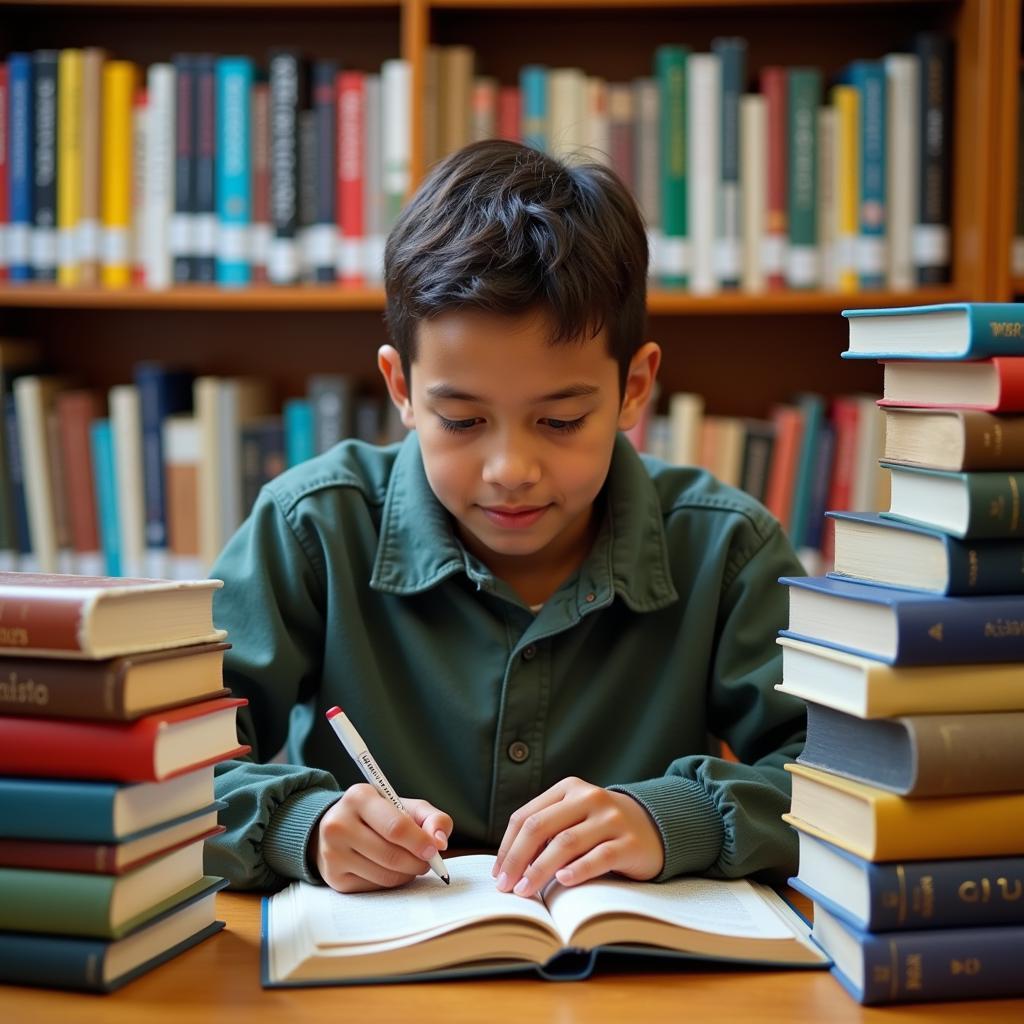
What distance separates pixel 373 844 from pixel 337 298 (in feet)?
4.55

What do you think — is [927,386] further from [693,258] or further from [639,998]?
[693,258]

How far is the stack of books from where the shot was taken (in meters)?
0.78

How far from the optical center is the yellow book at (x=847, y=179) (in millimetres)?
2195

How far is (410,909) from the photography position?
0.88 m

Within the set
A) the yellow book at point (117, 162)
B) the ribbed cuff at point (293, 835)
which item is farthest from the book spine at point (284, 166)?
the ribbed cuff at point (293, 835)

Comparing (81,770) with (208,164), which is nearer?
(81,770)

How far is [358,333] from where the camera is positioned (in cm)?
253

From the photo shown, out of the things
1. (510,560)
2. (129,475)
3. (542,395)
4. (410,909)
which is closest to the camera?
(410,909)

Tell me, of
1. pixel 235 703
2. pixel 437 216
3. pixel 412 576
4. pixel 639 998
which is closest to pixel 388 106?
pixel 437 216

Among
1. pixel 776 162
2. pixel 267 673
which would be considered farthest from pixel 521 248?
pixel 776 162

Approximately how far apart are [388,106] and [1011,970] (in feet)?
5.79

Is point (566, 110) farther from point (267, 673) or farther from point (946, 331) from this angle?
point (946, 331)

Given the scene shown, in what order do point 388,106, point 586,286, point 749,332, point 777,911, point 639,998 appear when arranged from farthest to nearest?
point 749,332
point 388,106
point 586,286
point 777,911
point 639,998

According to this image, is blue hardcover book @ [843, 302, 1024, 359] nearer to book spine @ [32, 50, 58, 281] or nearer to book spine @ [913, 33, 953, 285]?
book spine @ [913, 33, 953, 285]
